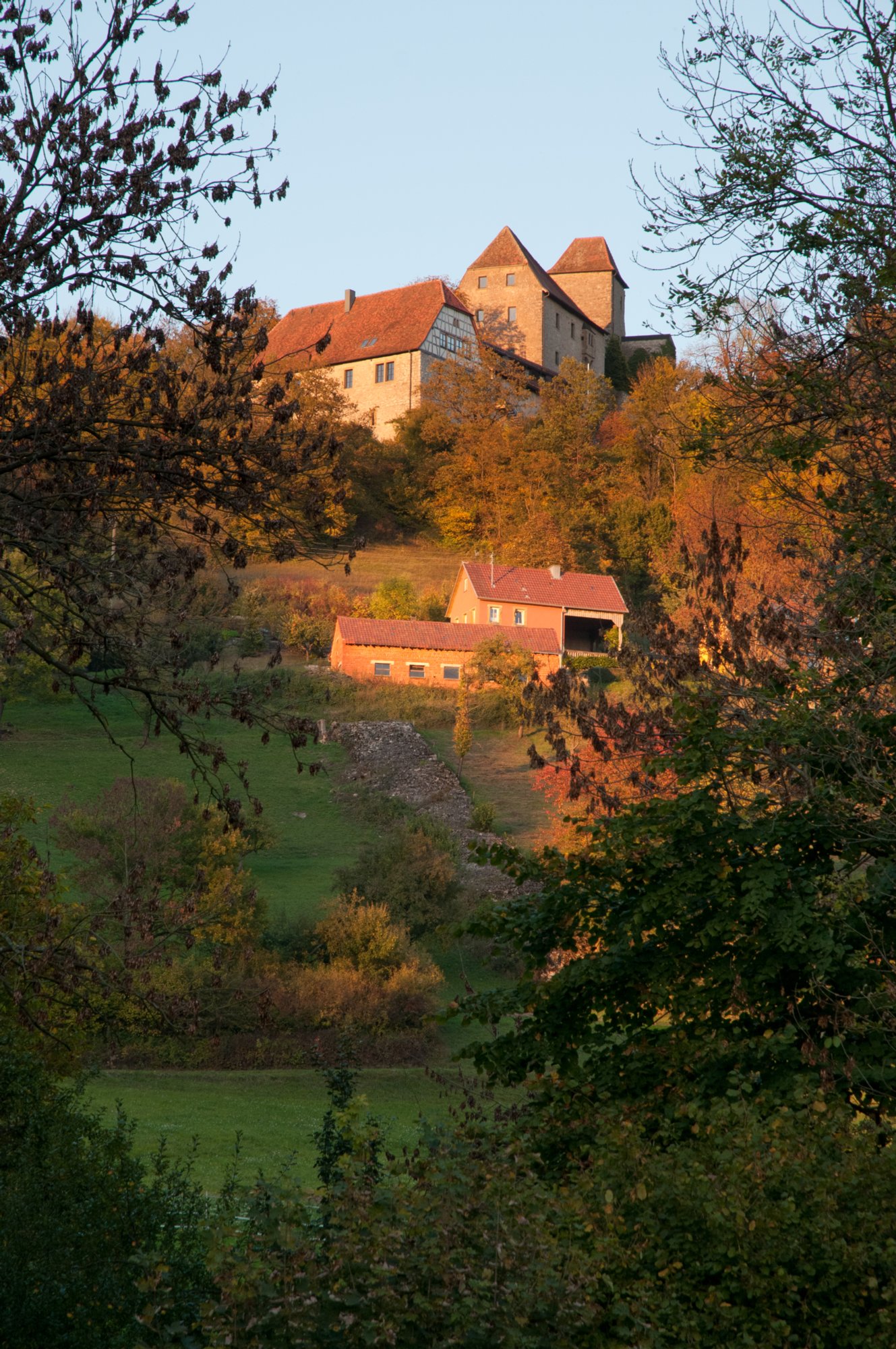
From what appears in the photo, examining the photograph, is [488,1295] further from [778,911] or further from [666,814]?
[666,814]

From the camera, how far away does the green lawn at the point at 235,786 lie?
106 ft

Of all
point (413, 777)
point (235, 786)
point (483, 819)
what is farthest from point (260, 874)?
point (413, 777)

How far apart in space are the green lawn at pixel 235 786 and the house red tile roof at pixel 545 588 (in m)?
16.2

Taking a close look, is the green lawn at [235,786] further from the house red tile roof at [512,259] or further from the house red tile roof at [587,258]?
the house red tile roof at [587,258]

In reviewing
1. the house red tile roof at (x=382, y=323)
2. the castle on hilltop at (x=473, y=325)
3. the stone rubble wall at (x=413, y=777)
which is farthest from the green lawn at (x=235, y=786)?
the house red tile roof at (x=382, y=323)

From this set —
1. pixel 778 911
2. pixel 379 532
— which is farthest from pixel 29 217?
pixel 379 532

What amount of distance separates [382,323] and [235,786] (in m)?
53.3

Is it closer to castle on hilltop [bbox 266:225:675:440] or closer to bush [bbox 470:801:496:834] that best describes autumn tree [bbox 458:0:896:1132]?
bush [bbox 470:801:496:834]

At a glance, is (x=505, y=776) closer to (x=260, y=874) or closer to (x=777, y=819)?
(x=260, y=874)

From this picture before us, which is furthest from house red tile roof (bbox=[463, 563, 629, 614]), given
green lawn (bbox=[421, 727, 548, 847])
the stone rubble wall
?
the stone rubble wall

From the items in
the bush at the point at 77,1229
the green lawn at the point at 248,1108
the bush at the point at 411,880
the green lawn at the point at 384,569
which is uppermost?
the green lawn at the point at 384,569

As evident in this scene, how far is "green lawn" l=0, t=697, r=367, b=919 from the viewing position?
3244 centimetres

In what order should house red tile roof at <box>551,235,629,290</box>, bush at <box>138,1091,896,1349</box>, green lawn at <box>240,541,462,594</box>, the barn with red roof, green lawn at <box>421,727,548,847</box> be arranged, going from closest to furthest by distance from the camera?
bush at <box>138,1091,896,1349</box> < green lawn at <box>421,727,548,847</box> < the barn with red roof < green lawn at <box>240,541,462,594</box> < house red tile roof at <box>551,235,629,290</box>

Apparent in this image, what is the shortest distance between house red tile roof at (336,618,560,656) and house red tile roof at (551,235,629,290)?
5223 cm
